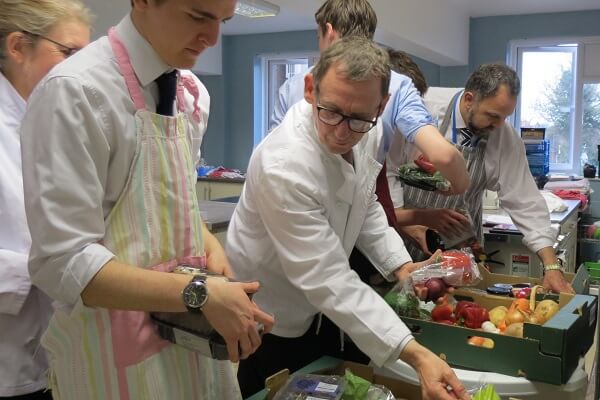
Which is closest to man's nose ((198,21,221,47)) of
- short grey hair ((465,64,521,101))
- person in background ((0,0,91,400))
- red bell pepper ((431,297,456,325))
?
person in background ((0,0,91,400))

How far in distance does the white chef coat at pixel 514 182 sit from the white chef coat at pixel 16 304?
1.44 metres

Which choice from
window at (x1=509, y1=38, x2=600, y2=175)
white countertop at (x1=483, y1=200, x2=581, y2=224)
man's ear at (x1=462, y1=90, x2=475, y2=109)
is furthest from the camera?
window at (x1=509, y1=38, x2=600, y2=175)

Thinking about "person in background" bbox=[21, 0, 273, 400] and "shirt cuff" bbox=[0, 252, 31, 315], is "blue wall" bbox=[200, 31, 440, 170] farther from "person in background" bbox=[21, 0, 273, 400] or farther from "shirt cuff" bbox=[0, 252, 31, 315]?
"person in background" bbox=[21, 0, 273, 400]

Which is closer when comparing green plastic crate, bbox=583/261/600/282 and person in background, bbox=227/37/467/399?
person in background, bbox=227/37/467/399

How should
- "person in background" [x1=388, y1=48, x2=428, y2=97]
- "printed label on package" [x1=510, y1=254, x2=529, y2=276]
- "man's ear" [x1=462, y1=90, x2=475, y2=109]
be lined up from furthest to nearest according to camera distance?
"printed label on package" [x1=510, y1=254, x2=529, y2=276]
"person in background" [x1=388, y1=48, x2=428, y2=97]
"man's ear" [x1=462, y1=90, x2=475, y2=109]

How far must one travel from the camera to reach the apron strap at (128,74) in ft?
3.25

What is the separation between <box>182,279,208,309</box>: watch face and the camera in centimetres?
92

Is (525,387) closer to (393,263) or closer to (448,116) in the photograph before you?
(393,263)

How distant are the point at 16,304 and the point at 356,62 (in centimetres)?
84

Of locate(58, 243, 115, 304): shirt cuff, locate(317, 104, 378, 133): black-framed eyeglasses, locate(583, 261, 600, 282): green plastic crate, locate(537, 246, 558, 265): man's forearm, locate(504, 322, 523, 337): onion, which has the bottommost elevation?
locate(583, 261, 600, 282): green plastic crate

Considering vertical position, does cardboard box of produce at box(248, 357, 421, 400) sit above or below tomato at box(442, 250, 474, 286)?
below

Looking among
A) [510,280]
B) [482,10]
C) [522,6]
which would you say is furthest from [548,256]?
[482,10]

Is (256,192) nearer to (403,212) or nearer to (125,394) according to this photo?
(125,394)

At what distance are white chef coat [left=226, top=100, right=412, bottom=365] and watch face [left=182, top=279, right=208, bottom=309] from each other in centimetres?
38
